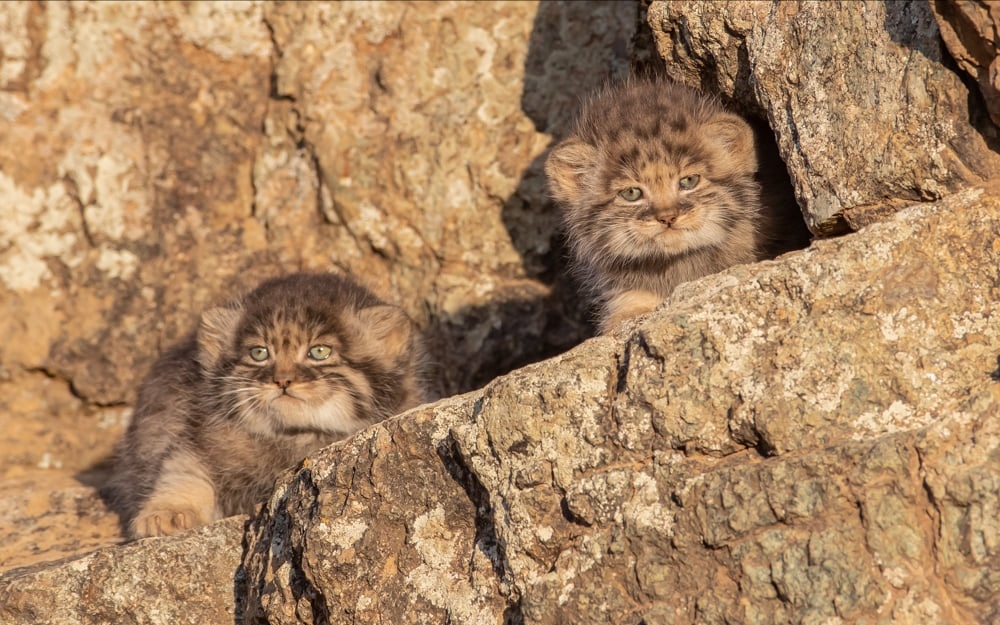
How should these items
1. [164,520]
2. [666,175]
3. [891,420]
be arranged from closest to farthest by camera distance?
[891,420]
[164,520]
[666,175]

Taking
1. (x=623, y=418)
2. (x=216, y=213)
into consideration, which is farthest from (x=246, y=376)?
(x=623, y=418)

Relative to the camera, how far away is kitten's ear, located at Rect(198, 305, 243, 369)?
16.7 feet

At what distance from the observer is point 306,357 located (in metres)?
4.97

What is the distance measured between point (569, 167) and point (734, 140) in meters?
0.77

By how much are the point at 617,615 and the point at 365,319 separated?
95.7 inches

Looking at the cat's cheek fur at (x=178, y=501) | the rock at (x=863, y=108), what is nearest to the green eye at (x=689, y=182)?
the rock at (x=863, y=108)

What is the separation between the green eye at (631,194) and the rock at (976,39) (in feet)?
5.78

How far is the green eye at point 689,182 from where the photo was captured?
16.1 feet

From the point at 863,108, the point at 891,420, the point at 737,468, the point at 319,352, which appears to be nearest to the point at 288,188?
the point at 319,352

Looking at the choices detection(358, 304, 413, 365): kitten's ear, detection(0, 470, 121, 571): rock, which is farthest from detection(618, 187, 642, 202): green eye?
detection(0, 470, 121, 571): rock

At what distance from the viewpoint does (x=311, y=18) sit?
6.20 metres

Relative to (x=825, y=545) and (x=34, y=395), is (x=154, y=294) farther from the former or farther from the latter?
(x=825, y=545)

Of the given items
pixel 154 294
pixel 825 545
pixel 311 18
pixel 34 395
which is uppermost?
pixel 311 18

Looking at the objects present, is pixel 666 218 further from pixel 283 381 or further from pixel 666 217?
pixel 283 381
